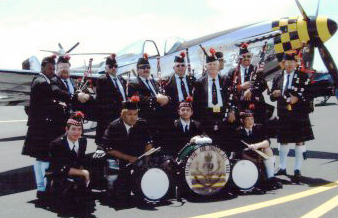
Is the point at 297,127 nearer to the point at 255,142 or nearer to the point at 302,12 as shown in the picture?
the point at 255,142

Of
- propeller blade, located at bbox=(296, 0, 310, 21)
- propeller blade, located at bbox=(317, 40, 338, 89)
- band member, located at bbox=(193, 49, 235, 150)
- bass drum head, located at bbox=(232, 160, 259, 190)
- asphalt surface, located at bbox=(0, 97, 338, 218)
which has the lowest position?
asphalt surface, located at bbox=(0, 97, 338, 218)

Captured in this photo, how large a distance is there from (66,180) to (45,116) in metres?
1.06

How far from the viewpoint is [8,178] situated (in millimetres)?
6305

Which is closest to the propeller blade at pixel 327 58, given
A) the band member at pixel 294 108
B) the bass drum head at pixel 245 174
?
the band member at pixel 294 108

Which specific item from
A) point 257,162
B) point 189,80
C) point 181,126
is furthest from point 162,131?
point 257,162

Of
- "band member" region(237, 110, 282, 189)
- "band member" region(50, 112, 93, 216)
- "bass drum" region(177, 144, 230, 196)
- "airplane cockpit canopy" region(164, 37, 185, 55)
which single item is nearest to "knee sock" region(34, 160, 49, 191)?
"band member" region(50, 112, 93, 216)

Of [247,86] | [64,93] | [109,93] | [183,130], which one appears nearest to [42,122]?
[64,93]

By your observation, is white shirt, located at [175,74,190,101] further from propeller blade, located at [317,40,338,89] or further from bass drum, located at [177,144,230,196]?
propeller blade, located at [317,40,338,89]

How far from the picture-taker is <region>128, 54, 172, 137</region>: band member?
18.1 feet

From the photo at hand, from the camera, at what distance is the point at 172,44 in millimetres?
10312

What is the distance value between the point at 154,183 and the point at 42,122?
179cm

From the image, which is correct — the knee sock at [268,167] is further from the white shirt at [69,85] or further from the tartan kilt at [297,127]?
the white shirt at [69,85]

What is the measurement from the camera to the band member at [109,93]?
5.62 metres

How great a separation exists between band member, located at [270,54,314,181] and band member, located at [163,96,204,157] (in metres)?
1.53
